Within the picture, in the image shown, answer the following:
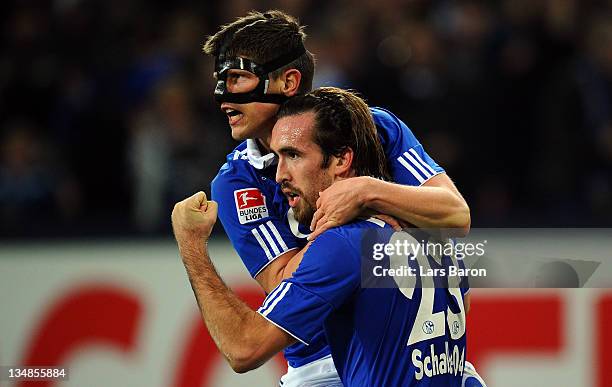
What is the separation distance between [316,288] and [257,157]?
122 centimetres

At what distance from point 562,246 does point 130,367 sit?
2836 millimetres

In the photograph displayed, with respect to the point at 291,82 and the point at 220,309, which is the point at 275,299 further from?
the point at 291,82

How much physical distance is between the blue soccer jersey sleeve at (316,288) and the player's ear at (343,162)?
36cm

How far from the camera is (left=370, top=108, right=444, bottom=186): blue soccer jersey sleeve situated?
423cm

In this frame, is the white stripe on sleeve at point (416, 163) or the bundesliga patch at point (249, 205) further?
the bundesliga patch at point (249, 205)

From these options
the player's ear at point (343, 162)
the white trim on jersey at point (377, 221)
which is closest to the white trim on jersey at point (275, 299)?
the white trim on jersey at point (377, 221)

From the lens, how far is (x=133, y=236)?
7188 mm

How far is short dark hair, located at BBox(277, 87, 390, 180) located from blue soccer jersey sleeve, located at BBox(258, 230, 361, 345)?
16.3 inches

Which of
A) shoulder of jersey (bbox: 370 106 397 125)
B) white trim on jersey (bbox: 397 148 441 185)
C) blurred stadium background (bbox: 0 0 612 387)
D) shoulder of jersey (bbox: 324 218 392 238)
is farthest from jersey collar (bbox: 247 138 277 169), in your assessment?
blurred stadium background (bbox: 0 0 612 387)

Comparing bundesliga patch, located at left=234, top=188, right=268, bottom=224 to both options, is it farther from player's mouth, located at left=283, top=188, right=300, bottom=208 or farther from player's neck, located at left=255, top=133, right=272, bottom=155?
player's mouth, located at left=283, top=188, right=300, bottom=208

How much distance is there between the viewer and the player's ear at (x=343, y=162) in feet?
12.3

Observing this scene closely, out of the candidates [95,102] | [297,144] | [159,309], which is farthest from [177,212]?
[95,102]

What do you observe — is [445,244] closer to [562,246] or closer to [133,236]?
[562,246]

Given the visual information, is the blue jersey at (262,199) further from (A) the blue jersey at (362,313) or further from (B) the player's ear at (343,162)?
(A) the blue jersey at (362,313)
